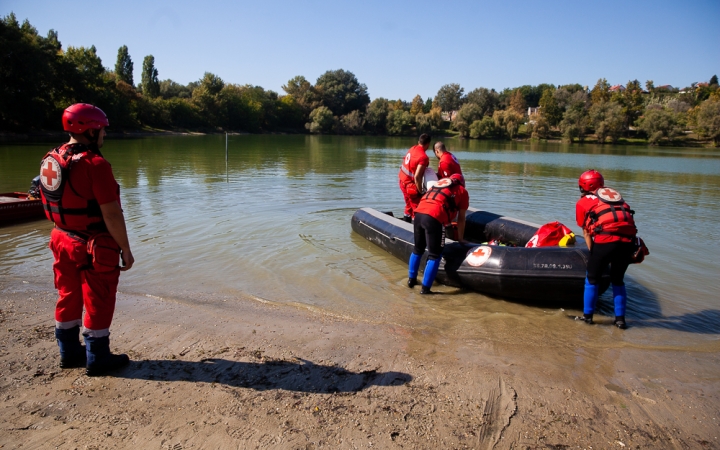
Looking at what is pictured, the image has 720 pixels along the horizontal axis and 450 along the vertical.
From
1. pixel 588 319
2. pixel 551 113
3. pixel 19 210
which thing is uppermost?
pixel 551 113

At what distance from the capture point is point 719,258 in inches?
328

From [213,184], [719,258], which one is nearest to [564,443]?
[719,258]

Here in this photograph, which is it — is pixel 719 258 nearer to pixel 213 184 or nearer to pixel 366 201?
pixel 366 201

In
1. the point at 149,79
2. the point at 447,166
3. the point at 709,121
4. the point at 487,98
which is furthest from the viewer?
the point at 487,98

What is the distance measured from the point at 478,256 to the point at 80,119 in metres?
4.66

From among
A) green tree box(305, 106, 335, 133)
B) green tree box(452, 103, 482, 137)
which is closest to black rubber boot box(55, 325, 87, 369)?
green tree box(452, 103, 482, 137)

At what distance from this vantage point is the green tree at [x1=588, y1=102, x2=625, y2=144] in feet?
226

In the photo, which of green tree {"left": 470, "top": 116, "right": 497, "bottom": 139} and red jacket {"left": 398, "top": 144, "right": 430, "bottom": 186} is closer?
red jacket {"left": 398, "top": 144, "right": 430, "bottom": 186}

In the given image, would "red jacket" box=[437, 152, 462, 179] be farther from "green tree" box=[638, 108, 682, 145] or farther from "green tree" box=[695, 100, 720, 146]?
"green tree" box=[695, 100, 720, 146]

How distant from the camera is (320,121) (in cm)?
9094

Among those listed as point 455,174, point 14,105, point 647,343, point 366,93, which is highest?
point 366,93

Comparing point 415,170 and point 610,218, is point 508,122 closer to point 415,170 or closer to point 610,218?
point 415,170

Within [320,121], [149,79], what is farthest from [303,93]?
[149,79]

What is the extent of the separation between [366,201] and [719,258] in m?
8.46
